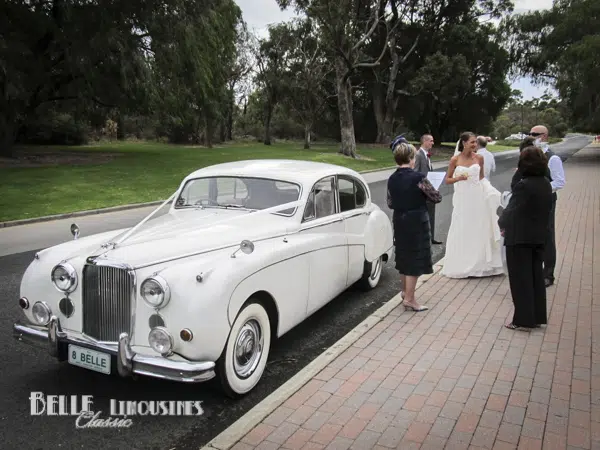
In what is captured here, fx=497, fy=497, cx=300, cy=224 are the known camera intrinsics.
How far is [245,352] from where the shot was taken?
3914 mm

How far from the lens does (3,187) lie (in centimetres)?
1692

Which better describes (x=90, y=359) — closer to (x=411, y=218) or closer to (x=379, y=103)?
(x=411, y=218)

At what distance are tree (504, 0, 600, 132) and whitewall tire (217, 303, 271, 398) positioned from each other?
31678 millimetres

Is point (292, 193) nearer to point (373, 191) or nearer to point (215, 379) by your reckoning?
point (215, 379)

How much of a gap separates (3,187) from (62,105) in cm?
1387

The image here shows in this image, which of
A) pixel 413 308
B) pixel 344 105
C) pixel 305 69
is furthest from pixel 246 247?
pixel 305 69

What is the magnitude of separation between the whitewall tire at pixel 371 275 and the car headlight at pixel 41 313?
3.65 m

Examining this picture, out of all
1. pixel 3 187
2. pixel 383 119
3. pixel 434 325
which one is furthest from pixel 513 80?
pixel 434 325

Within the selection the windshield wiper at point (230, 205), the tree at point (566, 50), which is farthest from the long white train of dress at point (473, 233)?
the tree at point (566, 50)

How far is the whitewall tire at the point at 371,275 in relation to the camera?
625 centimetres

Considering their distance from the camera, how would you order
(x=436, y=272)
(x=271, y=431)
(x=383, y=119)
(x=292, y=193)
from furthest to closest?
(x=383, y=119), (x=436, y=272), (x=292, y=193), (x=271, y=431)

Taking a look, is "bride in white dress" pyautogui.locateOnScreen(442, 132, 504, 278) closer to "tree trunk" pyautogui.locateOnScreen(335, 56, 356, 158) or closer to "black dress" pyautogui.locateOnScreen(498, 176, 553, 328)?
"black dress" pyautogui.locateOnScreen(498, 176, 553, 328)

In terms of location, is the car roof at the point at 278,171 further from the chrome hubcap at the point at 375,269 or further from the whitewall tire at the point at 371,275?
the chrome hubcap at the point at 375,269

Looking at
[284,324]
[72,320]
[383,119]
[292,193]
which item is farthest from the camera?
[383,119]
